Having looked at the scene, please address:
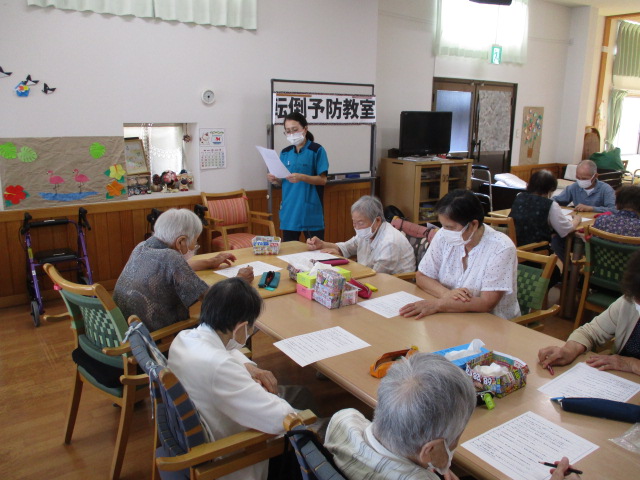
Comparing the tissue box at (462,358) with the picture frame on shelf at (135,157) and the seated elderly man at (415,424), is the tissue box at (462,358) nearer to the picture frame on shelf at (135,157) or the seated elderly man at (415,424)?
the seated elderly man at (415,424)

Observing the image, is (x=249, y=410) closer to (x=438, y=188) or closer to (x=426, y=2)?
(x=438, y=188)

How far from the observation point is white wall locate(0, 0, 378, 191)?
12.9 ft

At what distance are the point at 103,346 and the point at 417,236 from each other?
194 centimetres

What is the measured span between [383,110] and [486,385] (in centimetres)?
519

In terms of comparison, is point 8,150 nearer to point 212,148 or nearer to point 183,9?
point 212,148

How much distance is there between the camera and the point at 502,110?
7.65 m

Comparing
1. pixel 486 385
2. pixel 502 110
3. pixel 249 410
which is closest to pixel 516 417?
pixel 486 385

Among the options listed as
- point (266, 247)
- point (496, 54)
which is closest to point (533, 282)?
point (266, 247)

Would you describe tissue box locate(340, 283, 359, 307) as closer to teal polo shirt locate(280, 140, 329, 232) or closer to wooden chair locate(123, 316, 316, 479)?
wooden chair locate(123, 316, 316, 479)

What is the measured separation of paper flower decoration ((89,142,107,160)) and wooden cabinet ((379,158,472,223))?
3335mm

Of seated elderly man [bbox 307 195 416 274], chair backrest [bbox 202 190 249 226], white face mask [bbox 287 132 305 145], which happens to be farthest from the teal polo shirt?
seated elderly man [bbox 307 195 416 274]

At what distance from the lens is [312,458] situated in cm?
105

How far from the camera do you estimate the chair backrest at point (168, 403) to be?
1.33 m

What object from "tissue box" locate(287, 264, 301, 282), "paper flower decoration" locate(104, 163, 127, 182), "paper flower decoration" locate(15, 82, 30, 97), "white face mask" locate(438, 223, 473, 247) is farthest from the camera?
"paper flower decoration" locate(104, 163, 127, 182)
